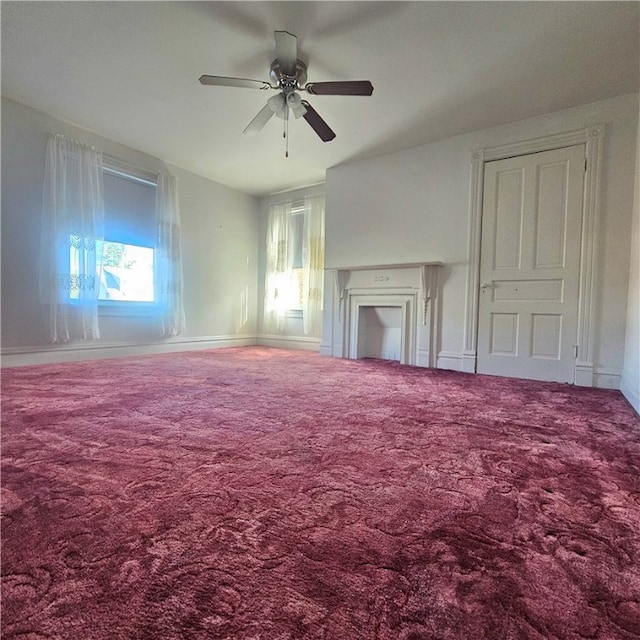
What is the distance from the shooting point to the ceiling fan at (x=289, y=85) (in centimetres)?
229

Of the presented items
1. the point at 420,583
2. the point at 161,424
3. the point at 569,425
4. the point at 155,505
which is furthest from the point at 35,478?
the point at 569,425

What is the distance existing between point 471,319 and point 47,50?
4301 millimetres

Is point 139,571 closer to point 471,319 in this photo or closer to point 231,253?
point 471,319

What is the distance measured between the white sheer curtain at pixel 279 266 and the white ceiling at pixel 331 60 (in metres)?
1.77

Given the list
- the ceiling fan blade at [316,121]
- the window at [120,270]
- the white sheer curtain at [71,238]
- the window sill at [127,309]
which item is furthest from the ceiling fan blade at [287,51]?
the window sill at [127,309]

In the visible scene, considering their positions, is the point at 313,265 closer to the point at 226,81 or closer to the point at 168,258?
the point at 168,258

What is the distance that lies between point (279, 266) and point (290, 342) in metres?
1.24

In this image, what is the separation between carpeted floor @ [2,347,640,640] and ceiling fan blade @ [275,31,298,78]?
2.37 m

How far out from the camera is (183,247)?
15.8ft

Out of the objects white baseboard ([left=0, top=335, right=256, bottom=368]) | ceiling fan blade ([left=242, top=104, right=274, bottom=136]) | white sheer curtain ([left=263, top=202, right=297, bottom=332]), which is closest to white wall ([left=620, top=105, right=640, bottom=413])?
ceiling fan blade ([left=242, top=104, right=274, bottom=136])

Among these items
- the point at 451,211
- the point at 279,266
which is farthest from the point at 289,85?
the point at 279,266

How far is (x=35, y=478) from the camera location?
44.2 inches

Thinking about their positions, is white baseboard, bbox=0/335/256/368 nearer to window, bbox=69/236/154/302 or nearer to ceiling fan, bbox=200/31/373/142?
window, bbox=69/236/154/302

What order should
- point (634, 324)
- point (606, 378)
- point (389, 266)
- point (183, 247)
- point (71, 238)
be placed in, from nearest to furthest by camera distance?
point (634, 324) < point (606, 378) < point (71, 238) < point (389, 266) < point (183, 247)
